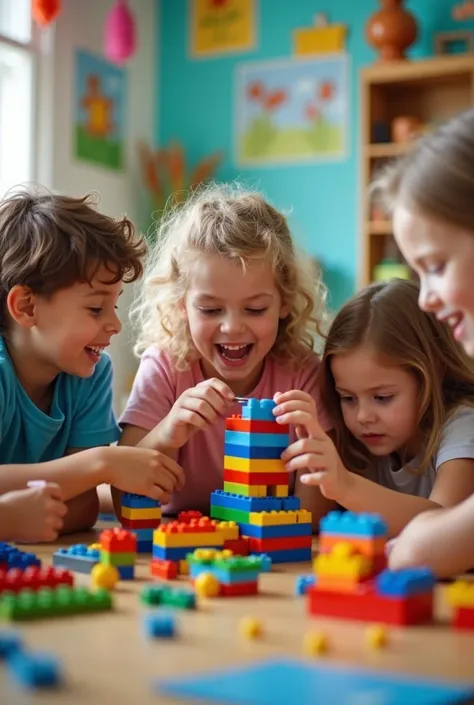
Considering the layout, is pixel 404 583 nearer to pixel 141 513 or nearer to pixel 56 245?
pixel 141 513

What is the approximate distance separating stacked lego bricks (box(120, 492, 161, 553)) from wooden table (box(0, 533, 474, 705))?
1.09ft

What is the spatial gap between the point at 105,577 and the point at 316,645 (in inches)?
13.0

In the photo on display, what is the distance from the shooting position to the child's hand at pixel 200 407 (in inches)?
57.9

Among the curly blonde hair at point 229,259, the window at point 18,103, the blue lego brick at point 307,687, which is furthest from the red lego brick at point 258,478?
the window at point 18,103

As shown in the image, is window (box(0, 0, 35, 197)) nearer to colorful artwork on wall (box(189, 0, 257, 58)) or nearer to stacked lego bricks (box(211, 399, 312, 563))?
colorful artwork on wall (box(189, 0, 257, 58))

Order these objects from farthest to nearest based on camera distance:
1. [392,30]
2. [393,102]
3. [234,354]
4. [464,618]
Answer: [393,102] → [392,30] → [234,354] → [464,618]

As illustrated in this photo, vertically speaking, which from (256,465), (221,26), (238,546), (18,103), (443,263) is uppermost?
(221,26)

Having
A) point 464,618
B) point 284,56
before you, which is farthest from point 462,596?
point 284,56

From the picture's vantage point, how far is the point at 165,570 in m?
1.10

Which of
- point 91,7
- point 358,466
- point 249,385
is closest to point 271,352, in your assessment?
point 249,385

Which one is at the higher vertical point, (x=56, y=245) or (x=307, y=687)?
(x=56, y=245)

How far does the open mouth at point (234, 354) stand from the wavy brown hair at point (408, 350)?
140 millimetres

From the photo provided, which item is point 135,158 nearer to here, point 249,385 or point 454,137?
point 249,385

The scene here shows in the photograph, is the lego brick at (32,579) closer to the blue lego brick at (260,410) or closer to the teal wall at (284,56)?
the blue lego brick at (260,410)
